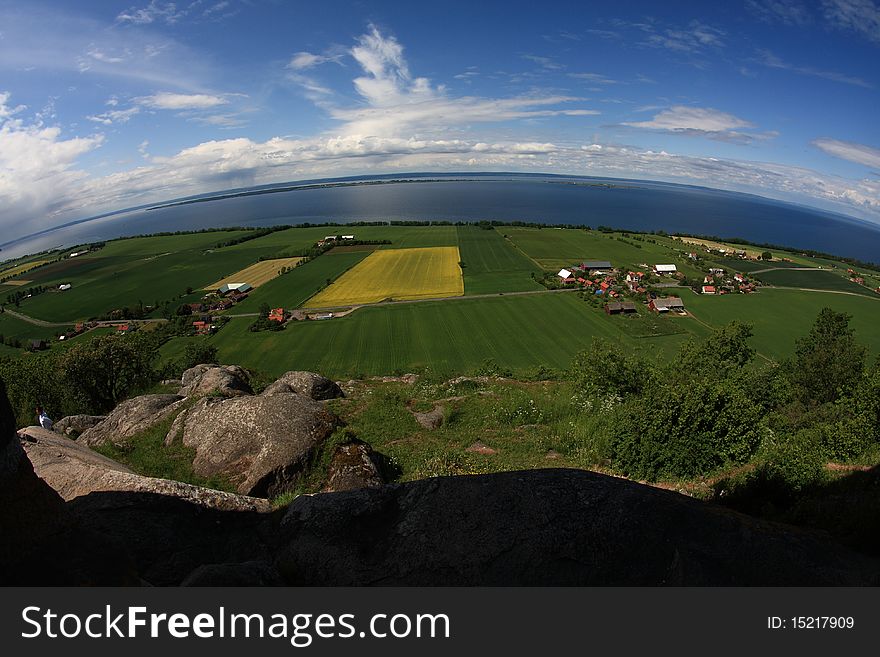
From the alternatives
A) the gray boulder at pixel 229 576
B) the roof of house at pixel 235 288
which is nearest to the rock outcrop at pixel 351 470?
the gray boulder at pixel 229 576

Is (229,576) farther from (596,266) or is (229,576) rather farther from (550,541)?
(596,266)

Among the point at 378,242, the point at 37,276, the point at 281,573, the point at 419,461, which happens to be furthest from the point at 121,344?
the point at 37,276

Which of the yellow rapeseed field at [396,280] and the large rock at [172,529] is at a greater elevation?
the yellow rapeseed field at [396,280]

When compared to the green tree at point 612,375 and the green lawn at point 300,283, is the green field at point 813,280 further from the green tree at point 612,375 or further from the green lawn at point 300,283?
the green lawn at point 300,283

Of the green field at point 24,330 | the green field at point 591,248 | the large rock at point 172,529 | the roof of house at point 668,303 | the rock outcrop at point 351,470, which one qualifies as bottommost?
the green field at point 24,330

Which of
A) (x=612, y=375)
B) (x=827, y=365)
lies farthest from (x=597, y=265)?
(x=612, y=375)

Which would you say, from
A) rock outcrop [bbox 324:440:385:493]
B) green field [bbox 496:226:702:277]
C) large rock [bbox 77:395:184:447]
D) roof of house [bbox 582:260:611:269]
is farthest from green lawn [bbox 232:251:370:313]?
rock outcrop [bbox 324:440:385:493]
